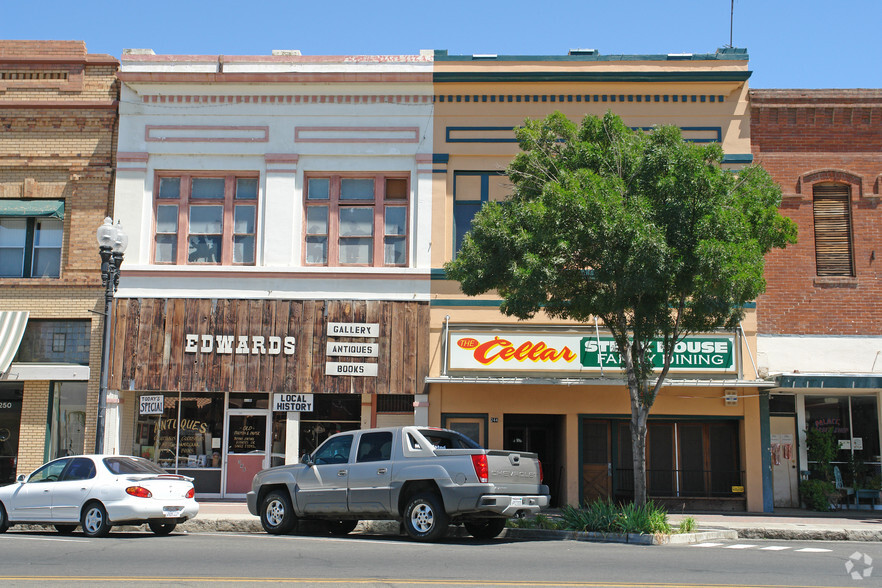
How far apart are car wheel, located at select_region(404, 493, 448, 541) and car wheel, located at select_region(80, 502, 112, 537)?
4635 mm

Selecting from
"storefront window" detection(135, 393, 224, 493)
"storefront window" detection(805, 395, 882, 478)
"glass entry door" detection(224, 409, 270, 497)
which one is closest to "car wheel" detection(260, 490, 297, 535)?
"glass entry door" detection(224, 409, 270, 497)

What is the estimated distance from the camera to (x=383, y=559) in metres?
10.5

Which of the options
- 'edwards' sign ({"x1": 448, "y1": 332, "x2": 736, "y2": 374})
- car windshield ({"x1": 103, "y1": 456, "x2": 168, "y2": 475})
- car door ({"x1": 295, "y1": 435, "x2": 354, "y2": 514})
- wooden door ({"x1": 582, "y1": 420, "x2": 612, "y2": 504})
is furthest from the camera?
wooden door ({"x1": 582, "y1": 420, "x2": 612, "y2": 504})

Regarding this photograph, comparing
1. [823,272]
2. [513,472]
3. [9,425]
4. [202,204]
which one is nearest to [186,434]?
[9,425]

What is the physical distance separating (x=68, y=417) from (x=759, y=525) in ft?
49.5

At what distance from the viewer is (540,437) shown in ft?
69.5

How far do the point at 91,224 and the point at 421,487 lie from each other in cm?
1189

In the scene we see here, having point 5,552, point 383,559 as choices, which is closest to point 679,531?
point 383,559

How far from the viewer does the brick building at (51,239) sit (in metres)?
20.1

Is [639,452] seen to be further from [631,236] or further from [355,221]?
[355,221]

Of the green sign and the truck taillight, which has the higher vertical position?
the green sign

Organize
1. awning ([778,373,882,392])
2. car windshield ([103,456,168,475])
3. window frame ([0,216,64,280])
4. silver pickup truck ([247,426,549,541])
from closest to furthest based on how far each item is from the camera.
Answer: silver pickup truck ([247,426,549,541])
car windshield ([103,456,168,475])
awning ([778,373,882,392])
window frame ([0,216,64,280])

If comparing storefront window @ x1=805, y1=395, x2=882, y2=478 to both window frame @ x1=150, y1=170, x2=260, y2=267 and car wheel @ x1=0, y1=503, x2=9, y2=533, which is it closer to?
window frame @ x1=150, y1=170, x2=260, y2=267

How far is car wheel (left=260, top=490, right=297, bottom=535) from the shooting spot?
45.7ft
